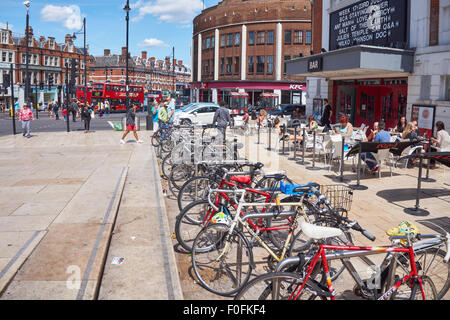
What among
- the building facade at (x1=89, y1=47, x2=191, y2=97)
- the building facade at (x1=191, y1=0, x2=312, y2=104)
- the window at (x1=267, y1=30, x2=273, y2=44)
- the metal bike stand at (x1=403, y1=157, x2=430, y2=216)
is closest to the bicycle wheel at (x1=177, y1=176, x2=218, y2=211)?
the metal bike stand at (x1=403, y1=157, x2=430, y2=216)

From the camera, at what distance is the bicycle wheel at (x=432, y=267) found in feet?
12.4

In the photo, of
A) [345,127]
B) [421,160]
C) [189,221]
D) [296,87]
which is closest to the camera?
[189,221]

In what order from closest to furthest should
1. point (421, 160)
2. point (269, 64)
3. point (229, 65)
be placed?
point (421, 160) < point (269, 64) < point (229, 65)

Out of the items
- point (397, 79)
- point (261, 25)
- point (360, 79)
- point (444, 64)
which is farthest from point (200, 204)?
point (261, 25)

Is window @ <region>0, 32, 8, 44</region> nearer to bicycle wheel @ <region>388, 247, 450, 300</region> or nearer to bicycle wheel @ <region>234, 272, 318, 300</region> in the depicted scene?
bicycle wheel @ <region>234, 272, 318, 300</region>

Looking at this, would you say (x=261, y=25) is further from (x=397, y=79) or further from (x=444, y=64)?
(x=444, y=64)

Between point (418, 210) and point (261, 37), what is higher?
point (261, 37)

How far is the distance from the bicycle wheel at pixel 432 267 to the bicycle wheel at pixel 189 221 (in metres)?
2.53

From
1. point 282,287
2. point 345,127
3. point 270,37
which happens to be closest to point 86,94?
point 270,37

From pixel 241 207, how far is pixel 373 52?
44.3 ft

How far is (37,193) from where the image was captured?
885cm

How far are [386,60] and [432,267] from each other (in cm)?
1369

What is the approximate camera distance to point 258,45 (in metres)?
58.5

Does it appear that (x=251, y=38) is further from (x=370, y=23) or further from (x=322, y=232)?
(x=322, y=232)
